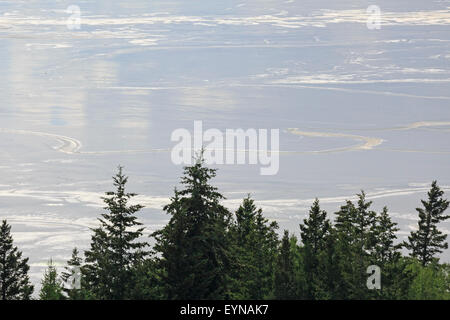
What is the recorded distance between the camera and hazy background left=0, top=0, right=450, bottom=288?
268 feet

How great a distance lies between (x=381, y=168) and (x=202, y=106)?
133 feet

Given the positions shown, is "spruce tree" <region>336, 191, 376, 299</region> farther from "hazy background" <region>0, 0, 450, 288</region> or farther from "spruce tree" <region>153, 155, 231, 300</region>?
"hazy background" <region>0, 0, 450, 288</region>

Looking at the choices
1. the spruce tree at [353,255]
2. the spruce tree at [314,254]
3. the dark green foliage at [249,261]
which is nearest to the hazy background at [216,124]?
the spruce tree at [353,255]

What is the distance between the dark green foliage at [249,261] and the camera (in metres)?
22.8

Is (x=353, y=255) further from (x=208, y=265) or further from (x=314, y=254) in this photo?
(x=208, y=265)

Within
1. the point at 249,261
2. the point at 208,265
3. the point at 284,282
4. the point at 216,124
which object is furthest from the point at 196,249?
the point at 216,124

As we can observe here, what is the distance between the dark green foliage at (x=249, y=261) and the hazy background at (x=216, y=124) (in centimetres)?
3037

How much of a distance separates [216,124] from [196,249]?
100941 mm

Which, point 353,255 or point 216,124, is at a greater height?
point 216,124

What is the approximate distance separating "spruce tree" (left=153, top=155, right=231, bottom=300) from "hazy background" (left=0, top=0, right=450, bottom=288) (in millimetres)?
39159

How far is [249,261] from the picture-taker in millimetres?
26250

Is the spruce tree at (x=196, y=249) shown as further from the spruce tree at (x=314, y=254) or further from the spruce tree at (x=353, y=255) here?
the spruce tree at (x=314, y=254)
